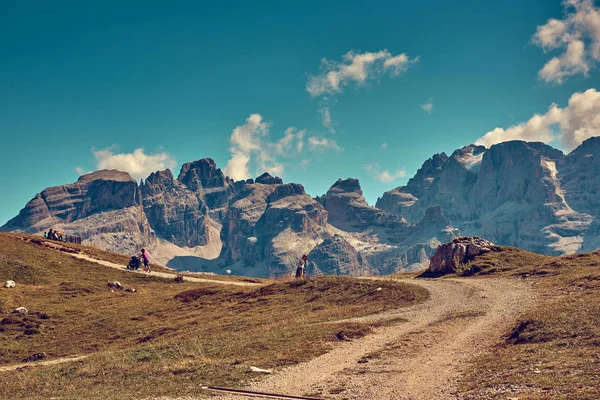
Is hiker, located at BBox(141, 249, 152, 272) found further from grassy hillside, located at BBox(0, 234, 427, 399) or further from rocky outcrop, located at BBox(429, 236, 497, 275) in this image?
rocky outcrop, located at BBox(429, 236, 497, 275)

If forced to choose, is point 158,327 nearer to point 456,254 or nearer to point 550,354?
point 550,354

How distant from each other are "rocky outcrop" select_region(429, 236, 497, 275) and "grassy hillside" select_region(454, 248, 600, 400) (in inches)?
861

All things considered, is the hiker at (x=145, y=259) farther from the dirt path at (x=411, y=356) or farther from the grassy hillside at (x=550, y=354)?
the grassy hillside at (x=550, y=354)

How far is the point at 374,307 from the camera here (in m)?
Answer: 34.8

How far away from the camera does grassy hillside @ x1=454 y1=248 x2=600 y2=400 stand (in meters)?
14.3

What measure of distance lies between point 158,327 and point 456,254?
36603 mm

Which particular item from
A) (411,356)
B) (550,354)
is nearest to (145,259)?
(411,356)

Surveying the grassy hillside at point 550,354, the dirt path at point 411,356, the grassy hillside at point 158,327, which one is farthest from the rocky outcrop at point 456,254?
the dirt path at point 411,356

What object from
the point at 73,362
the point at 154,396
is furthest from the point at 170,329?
the point at 154,396

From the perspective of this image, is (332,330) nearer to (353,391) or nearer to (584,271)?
(353,391)

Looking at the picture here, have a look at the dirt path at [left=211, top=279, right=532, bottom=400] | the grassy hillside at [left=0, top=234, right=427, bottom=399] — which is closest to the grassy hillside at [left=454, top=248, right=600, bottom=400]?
the dirt path at [left=211, top=279, right=532, bottom=400]

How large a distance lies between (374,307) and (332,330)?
9107 millimetres

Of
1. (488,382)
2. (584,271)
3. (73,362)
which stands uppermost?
(584,271)

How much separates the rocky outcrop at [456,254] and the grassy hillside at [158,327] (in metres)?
16.6
